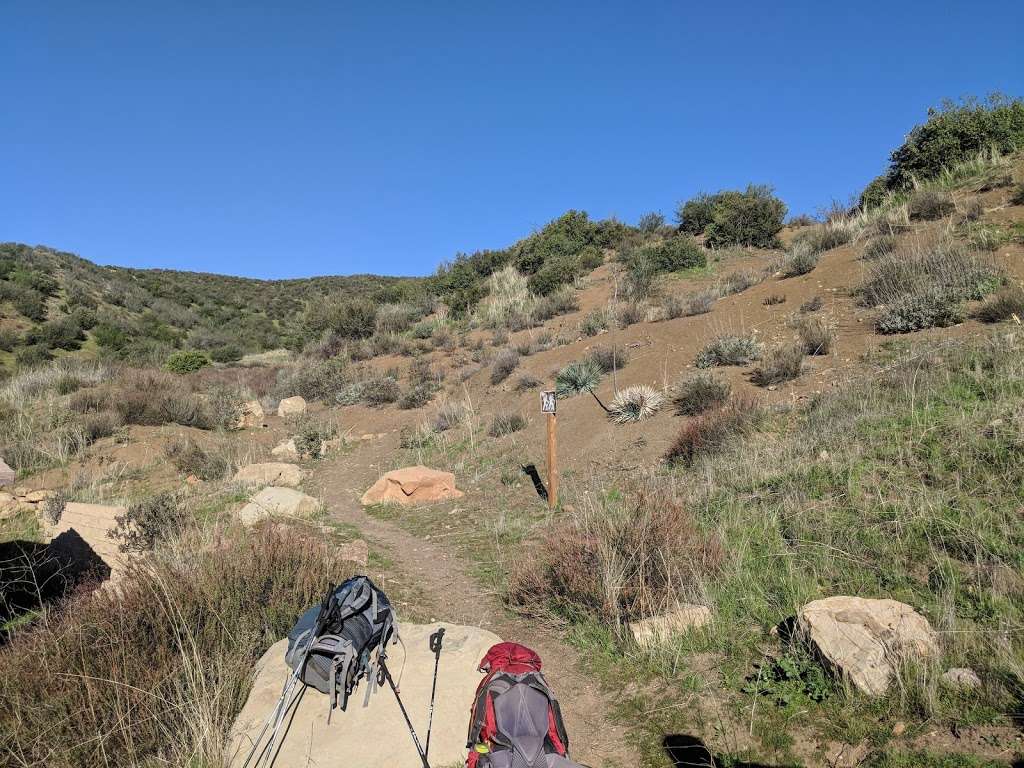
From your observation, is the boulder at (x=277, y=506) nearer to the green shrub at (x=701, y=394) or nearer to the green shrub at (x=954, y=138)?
the green shrub at (x=701, y=394)

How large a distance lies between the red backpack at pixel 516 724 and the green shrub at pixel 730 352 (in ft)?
29.9

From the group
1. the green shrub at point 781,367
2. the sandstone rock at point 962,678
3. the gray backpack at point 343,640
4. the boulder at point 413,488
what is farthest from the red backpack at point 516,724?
the green shrub at point 781,367

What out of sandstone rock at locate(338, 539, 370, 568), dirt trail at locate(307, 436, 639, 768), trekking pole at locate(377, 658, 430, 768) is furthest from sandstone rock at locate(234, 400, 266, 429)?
trekking pole at locate(377, 658, 430, 768)

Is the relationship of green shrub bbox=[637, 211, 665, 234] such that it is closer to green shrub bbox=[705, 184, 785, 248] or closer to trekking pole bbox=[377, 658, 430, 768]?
green shrub bbox=[705, 184, 785, 248]

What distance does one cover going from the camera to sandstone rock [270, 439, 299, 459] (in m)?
13.3

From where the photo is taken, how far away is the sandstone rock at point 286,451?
13297mm

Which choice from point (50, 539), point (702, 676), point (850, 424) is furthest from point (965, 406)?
point (50, 539)

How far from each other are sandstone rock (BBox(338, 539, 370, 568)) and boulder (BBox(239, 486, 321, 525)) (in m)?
1.44

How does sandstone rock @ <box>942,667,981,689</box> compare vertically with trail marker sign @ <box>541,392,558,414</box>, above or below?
below

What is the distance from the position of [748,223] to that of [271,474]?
2061 cm

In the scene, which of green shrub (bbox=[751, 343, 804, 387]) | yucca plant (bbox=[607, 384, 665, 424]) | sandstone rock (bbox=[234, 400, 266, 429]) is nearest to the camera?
green shrub (bbox=[751, 343, 804, 387])

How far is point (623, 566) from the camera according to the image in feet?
15.5

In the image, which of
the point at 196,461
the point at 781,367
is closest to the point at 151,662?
the point at 196,461

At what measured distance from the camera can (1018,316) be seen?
26.1 ft
